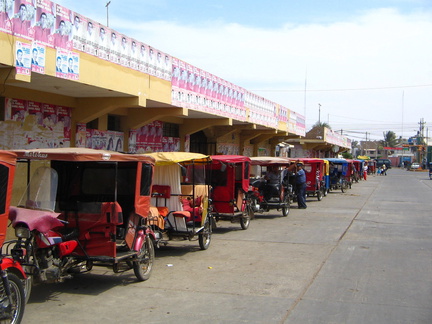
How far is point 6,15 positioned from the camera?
32.0ft

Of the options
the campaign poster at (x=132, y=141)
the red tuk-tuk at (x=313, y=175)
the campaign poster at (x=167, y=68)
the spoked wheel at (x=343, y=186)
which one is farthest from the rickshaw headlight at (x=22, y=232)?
the spoked wheel at (x=343, y=186)

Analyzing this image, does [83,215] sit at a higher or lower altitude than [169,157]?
lower

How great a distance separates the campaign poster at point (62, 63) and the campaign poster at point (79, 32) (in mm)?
449

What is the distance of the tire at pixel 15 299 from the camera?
5.39 metres

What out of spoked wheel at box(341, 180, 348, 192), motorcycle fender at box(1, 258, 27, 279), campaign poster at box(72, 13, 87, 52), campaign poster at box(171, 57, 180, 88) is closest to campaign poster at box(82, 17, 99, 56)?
campaign poster at box(72, 13, 87, 52)

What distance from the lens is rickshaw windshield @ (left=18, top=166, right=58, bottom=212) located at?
712 centimetres

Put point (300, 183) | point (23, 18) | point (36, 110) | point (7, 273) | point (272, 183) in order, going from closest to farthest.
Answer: point (7, 273), point (23, 18), point (36, 110), point (272, 183), point (300, 183)

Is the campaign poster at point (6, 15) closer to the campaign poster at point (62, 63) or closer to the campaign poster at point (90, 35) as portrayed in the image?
the campaign poster at point (62, 63)

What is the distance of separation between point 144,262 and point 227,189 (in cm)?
586

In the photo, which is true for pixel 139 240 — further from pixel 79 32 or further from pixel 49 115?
pixel 49 115

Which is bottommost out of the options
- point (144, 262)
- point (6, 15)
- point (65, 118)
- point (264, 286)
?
point (264, 286)

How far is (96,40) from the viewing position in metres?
12.7

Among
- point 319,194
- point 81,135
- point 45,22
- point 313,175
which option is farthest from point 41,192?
point 319,194

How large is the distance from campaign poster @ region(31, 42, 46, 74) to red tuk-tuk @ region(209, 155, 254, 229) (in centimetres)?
501
